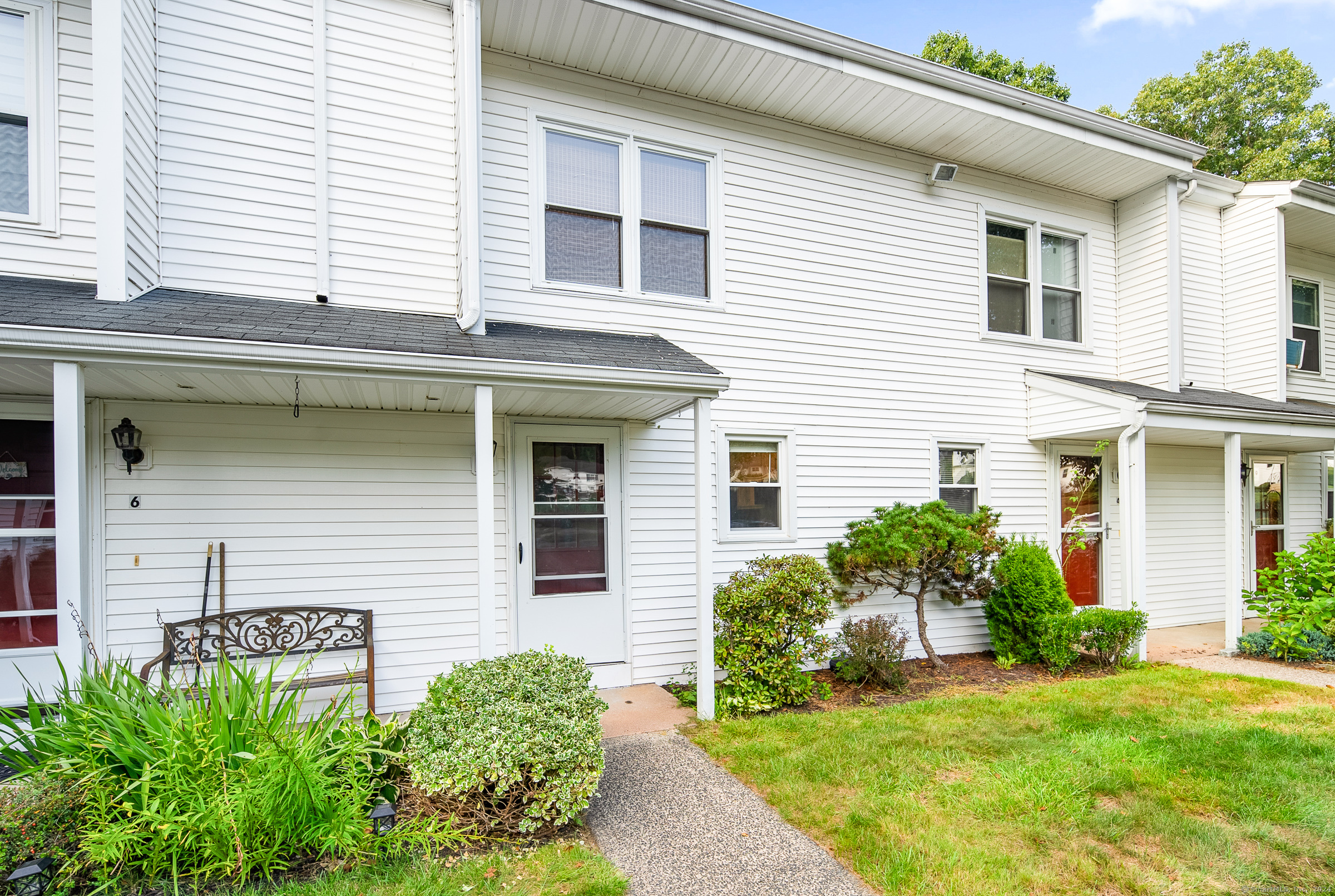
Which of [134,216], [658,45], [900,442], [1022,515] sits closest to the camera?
[134,216]

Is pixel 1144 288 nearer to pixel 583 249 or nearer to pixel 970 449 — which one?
pixel 970 449

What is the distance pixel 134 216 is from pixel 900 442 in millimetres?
6862

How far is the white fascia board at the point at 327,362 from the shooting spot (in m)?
3.51

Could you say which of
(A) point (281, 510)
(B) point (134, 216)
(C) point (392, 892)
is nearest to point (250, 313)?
(B) point (134, 216)

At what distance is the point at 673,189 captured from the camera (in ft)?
21.0

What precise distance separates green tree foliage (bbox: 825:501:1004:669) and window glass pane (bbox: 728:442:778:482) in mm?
985

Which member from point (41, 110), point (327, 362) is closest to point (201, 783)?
point (327, 362)

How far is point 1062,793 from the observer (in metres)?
3.70

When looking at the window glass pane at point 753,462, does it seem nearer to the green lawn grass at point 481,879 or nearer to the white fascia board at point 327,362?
the white fascia board at point 327,362

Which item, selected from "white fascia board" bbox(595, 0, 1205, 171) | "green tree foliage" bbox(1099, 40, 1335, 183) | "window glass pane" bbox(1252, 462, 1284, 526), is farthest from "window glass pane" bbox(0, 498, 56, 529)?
"green tree foliage" bbox(1099, 40, 1335, 183)

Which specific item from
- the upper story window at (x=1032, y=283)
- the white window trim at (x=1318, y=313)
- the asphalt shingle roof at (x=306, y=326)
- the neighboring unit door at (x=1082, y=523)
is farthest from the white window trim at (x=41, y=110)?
the white window trim at (x=1318, y=313)

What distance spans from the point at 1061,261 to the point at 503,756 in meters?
8.67

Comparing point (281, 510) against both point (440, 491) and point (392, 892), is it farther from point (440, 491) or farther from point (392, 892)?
point (392, 892)

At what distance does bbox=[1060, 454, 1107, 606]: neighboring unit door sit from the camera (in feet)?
26.0
